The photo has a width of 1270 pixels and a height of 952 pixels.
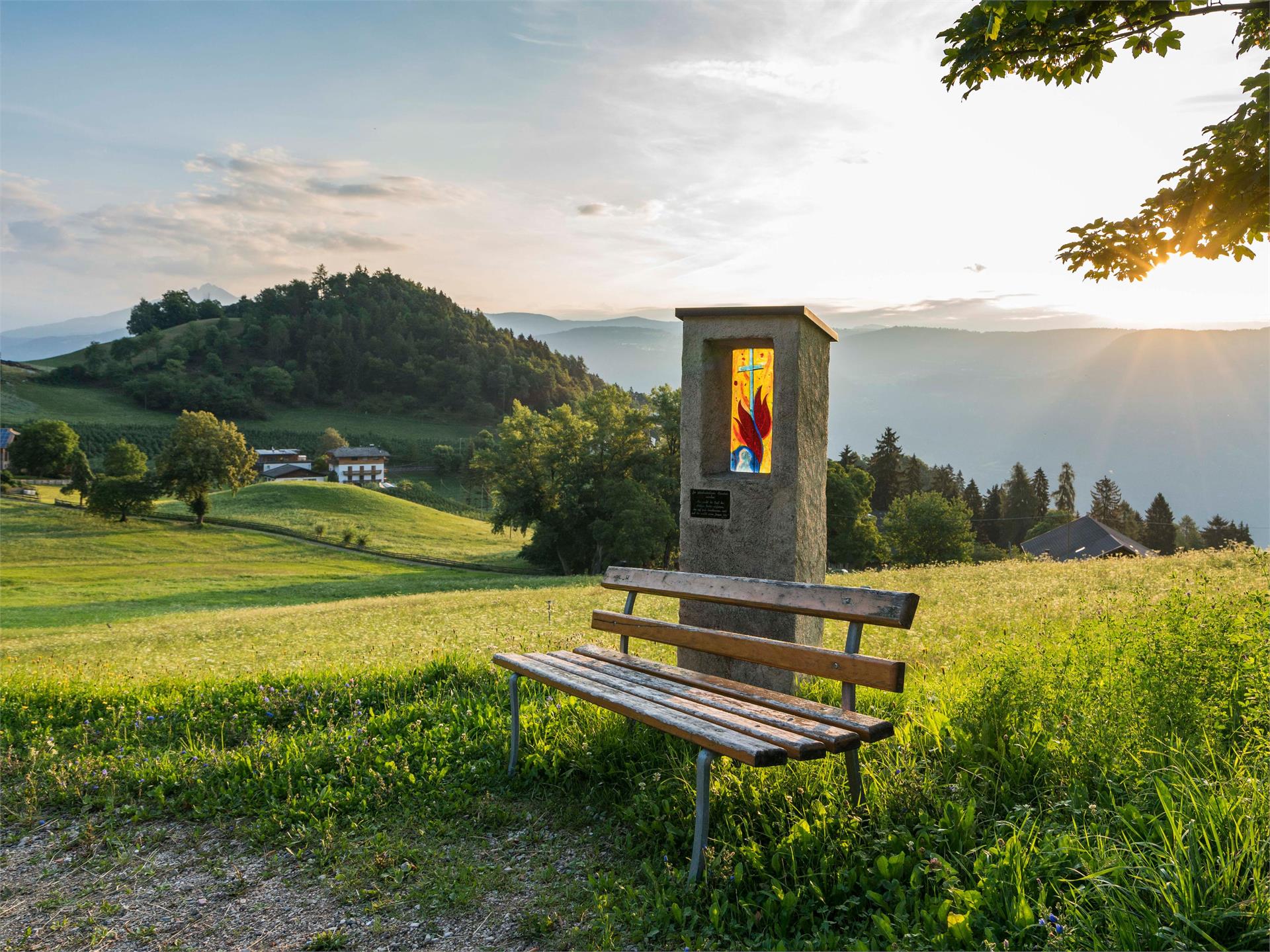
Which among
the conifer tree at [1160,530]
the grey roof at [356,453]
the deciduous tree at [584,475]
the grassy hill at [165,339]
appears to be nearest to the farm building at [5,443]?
the grey roof at [356,453]

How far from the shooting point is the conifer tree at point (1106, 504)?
85.1 m

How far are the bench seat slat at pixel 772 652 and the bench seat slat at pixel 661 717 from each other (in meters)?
0.65

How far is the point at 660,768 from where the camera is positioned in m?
4.54

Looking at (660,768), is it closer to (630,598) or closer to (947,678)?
(630,598)

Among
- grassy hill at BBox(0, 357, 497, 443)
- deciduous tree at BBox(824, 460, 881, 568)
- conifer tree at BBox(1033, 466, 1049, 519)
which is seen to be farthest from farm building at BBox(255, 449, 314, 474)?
conifer tree at BBox(1033, 466, 1049, 519)

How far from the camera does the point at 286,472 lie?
10562 centimetres

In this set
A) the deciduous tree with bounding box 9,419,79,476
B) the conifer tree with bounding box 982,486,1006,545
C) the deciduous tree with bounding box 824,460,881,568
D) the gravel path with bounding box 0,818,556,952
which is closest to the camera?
the gravel path with bounding box 0,818,556,952

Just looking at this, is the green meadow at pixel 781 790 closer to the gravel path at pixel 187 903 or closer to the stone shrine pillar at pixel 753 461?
the gravel path at pixel 187 903

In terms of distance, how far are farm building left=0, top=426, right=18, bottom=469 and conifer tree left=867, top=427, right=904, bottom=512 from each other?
81.1 meters

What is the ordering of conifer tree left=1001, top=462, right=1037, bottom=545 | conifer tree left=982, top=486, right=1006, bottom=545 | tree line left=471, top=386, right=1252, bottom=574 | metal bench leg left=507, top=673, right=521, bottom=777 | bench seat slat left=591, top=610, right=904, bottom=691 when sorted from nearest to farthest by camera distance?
bench seat slat left=591, top=610, right=904, bottom=691 < metal bench leg left=507, top=673, right=521, bottom=777 < tree line left=471, top=386, right=1252, bottom=574 < conifer tree left=982, top=486, right=1006, bottom=545 < conifer tree left=1001, top=462, right=1037, bottom=545

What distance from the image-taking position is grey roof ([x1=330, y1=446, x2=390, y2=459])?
105569 mm

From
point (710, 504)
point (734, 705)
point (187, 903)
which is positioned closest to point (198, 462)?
point (710, 504)

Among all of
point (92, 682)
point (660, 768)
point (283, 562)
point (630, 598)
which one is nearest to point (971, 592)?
point (630, 598)

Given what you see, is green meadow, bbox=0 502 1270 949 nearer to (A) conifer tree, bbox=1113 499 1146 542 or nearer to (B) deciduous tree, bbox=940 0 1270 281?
(B) deciduous tree, bbox=940 0 1270 281
